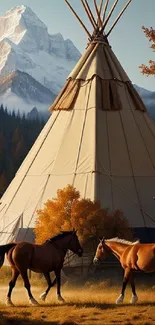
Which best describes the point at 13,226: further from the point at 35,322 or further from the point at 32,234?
the point at 35,322

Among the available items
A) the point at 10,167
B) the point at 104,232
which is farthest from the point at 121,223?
the point at 10,167

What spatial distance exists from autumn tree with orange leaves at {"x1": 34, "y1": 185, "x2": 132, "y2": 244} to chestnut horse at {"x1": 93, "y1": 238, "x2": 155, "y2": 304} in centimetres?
476

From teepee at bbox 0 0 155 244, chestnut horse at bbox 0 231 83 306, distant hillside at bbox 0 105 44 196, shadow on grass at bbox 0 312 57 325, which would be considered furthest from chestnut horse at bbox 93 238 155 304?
distant hillside at bbox 0 105 44 196

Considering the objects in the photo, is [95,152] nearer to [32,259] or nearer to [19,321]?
[32,259]

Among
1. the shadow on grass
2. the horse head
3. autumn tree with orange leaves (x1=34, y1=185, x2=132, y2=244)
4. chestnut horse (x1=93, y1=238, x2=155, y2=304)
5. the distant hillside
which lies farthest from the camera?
the distant hillside

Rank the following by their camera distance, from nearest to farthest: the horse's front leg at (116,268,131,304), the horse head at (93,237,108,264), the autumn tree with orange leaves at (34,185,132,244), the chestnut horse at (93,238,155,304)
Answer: the chestnut horse at (93,238,155,304) < the horse's front leg at (116,268,131,304) < the horse head at (93,237,108,264) < the autumn tree with orange leaves at (34,185,132,244)

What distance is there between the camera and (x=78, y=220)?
19.5m

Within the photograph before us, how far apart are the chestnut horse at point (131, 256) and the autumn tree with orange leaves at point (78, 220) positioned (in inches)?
187

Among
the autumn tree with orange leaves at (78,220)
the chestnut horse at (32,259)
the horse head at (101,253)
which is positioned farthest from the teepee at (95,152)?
the chestnut horse at (32,259)

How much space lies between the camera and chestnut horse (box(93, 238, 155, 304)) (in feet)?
43.7

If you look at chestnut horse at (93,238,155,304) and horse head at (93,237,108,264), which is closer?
chestnut horse at (93,238,155,304)

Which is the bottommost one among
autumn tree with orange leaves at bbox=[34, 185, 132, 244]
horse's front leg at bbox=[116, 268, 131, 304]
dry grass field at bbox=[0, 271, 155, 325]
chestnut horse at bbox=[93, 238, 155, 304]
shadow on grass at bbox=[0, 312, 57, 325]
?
shadow on grass at bbox=[0, 312, 57, 325]

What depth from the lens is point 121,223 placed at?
19859 mm

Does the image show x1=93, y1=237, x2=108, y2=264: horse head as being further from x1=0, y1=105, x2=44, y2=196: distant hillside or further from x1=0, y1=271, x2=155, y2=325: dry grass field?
x1=0, y1=105, x2=44, y2=196: distant hillside
